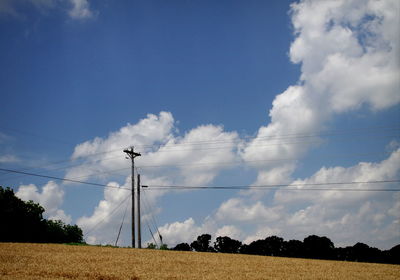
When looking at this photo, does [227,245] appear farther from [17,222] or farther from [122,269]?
[122,269]

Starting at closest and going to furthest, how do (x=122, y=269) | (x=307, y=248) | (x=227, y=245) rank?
1. (x=122, y=269)
2. (x=307, y=248)
3. (x=227, y=245)

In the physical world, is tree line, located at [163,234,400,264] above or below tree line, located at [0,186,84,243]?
below

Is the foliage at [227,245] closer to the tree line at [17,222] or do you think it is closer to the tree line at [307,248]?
the tree line at [307,248]

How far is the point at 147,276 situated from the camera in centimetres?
1934

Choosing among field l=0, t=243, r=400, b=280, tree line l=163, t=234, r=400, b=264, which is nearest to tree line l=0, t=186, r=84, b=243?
tree line l=163, t=234, r=400, b=264

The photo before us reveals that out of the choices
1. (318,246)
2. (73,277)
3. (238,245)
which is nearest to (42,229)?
(238,245)

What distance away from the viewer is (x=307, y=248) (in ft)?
247

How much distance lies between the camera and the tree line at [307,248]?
60156mm

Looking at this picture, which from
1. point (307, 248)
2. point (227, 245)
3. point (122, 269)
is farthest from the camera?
point (227, 245)

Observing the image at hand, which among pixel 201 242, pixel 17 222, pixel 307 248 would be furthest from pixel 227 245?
pixel 17 222

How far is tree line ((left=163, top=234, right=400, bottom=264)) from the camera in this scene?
6016cm

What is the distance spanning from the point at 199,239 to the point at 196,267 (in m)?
79.2

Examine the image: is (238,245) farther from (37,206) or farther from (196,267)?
(196,267)

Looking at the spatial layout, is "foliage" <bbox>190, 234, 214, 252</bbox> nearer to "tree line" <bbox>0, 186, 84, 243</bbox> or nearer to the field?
"tree line" <bbox>0, 186, 84, 243</bbox>
